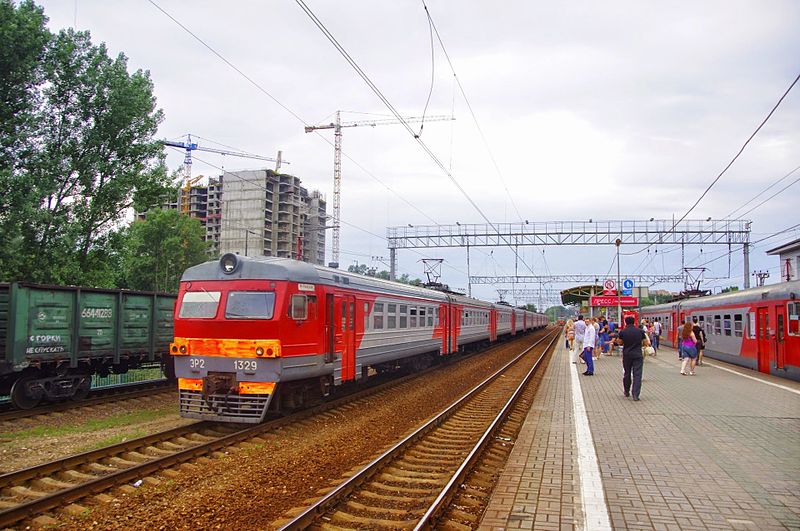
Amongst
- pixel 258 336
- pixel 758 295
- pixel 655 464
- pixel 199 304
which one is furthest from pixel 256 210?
pixel 655 464

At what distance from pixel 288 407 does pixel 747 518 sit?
7.45 meters

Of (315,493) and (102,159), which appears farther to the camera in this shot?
(102,159)

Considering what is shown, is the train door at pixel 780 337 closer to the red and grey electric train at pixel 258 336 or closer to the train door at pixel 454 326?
the train door at pixel 454 326

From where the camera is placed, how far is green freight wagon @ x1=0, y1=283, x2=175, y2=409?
10891mm

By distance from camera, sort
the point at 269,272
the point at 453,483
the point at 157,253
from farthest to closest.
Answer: the point at 157,253 < the point at 269,272 < the point at 453,483

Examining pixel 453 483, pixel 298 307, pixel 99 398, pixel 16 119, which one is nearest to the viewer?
pixel 453 483

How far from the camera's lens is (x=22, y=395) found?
1131 centimetres

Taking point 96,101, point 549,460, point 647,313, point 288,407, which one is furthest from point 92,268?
point 647,313

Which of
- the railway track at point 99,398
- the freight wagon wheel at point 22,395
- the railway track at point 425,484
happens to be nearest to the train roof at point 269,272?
the railway track at point 425,484

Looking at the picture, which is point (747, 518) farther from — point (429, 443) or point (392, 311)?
point (392, 311)

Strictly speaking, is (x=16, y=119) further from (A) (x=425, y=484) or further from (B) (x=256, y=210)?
(B) (x=256, y=210)

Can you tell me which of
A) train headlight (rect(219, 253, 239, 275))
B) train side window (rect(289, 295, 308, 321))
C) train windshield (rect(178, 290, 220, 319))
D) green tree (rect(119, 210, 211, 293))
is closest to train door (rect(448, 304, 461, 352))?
train side window (rect(289, 295, 308, 321))

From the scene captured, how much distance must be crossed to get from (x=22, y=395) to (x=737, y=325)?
22.3 metres

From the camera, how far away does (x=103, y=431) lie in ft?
31.7
